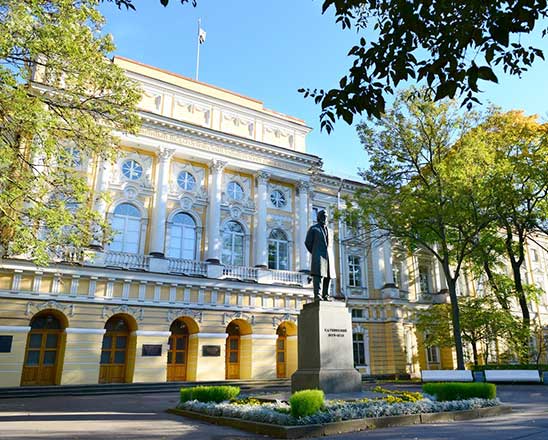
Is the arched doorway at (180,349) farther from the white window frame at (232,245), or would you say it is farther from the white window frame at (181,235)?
the white window frame at (232,245)

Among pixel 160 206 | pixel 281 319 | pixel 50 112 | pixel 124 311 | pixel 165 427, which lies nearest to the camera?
pixel 165 427

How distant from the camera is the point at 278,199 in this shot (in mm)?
28688

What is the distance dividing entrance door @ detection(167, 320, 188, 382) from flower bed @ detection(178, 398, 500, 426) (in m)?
13.0

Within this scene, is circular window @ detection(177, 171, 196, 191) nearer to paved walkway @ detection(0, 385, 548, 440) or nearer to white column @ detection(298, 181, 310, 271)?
white column @ detection(298, 181, 310, 271)

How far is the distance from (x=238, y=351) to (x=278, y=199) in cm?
966

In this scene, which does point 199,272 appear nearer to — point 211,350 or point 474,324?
point 211,350

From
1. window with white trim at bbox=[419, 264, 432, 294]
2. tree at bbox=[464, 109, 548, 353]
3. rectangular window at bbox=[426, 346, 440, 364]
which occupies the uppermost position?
tree at bbox=[464, 109, 548, 353]

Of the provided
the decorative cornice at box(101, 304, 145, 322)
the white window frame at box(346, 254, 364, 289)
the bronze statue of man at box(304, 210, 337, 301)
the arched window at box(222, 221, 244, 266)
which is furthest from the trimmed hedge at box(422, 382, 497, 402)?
the white window frame at box(346, 254, 364, 289)

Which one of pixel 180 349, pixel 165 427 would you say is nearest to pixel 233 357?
pixel 180 349

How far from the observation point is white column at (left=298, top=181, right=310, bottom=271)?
2789cm

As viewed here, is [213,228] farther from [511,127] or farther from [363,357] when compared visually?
[511,127]

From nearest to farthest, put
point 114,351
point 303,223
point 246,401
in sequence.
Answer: point 246,401
point 114,351
point 303,223

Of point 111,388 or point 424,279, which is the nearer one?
point 111,388

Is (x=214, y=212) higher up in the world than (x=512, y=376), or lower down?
higher up
